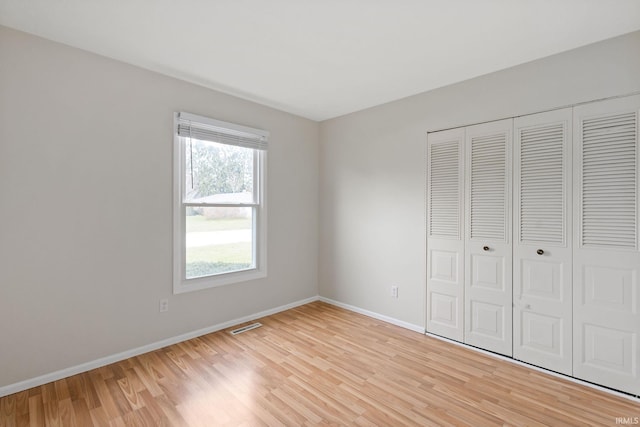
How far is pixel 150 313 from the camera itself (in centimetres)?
279

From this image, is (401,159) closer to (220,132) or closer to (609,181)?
(609,181)

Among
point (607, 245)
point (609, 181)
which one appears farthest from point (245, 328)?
point (609, 181)

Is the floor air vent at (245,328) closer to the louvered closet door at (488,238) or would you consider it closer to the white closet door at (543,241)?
the louvered closet door at (488,238)

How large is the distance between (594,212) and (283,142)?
10.3ft

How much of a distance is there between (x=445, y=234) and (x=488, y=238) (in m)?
0.39

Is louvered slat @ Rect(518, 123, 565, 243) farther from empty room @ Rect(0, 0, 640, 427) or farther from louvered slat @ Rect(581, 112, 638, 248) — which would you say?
louvered slat @ Rect(581, 112, 638, 248)

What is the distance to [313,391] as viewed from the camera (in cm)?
219

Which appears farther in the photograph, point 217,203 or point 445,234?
point 217,203

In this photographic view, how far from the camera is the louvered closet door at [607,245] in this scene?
211cm

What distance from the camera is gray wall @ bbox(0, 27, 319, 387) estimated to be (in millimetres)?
2150

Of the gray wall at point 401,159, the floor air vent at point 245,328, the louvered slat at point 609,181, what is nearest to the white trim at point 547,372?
the gray wall at point 401,159

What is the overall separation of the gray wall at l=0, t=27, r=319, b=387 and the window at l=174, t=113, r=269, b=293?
0.11 m

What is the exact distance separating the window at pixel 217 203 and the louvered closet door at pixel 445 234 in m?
1.92

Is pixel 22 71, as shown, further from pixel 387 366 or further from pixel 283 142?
pixel 387 366
